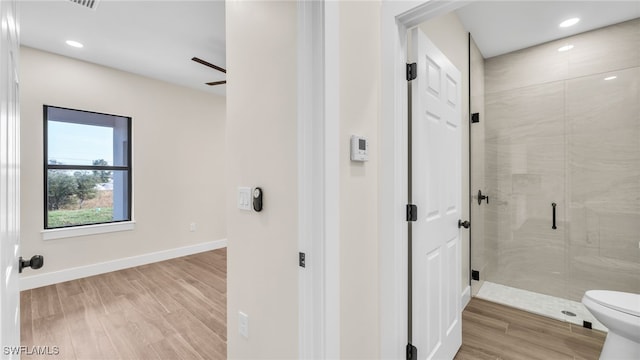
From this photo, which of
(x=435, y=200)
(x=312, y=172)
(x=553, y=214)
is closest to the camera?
(x=312, y=172)

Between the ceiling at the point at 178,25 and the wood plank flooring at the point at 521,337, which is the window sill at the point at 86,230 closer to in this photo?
the ceiling at the point at 178,25

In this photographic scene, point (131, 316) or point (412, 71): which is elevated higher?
point (412, 71)

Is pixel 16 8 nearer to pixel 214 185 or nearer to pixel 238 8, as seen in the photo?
pixel 238 8

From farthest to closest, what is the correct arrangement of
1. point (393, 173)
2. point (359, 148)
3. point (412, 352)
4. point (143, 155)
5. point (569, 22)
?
point (143, 155), point (569, 22), point (412, 352), point (393, 173), point (359, 148)

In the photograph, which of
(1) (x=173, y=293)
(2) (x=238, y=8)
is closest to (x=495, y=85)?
(2) (x=238, y=8)

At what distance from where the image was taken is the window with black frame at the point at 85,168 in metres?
3.35

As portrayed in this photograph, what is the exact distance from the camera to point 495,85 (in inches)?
125

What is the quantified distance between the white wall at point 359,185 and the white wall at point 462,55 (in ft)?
3.02

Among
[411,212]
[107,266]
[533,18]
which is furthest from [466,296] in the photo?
[107,266]

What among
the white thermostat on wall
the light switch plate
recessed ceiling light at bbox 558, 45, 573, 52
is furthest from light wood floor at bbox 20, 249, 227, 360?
recessed ceiling light at bbox 558, 45, 573, 52

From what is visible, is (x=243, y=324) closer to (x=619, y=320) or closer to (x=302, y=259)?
(x=302, y=259)

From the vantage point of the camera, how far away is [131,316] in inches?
99.0

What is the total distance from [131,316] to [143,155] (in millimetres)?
2348

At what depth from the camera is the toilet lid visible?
1616 mm
